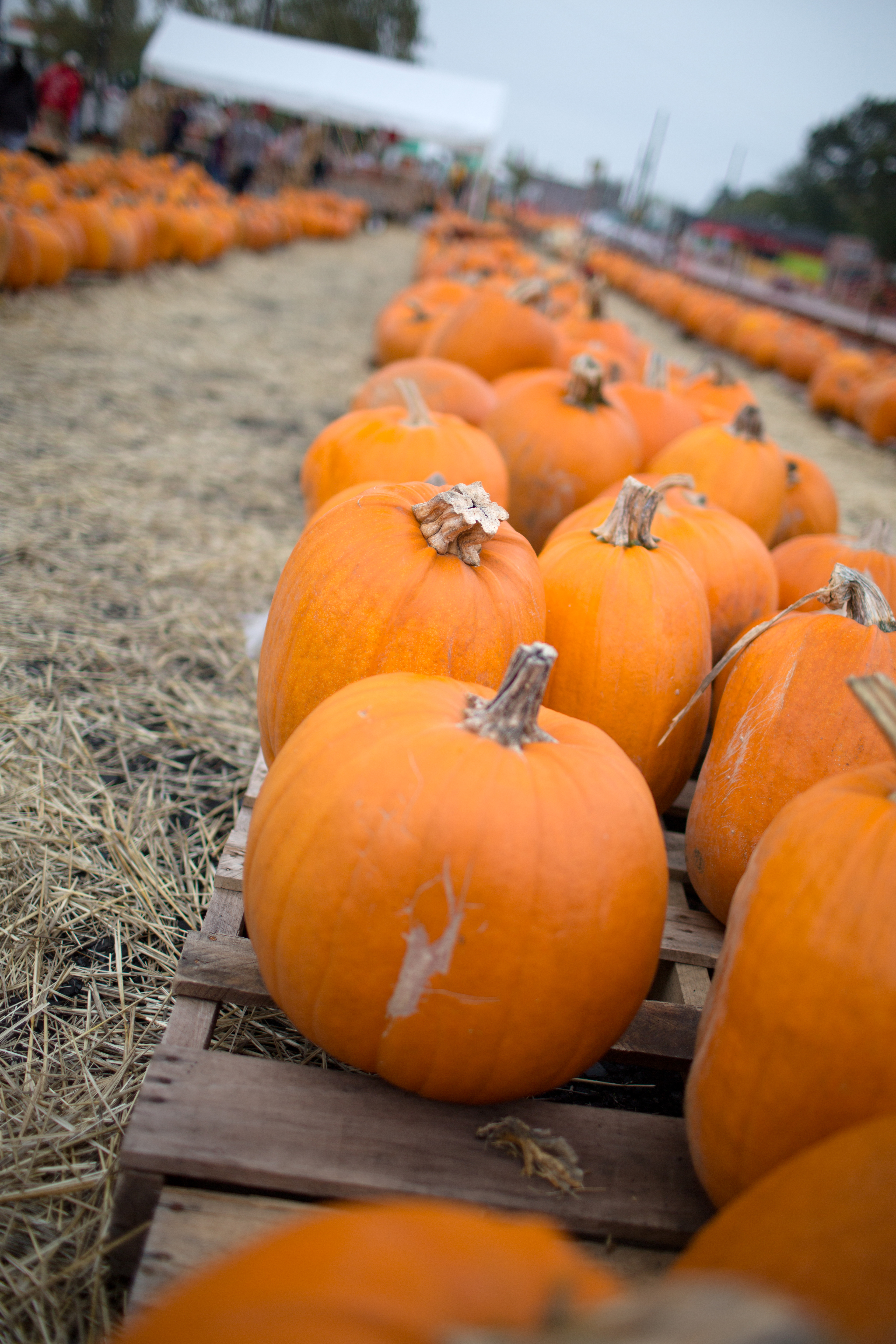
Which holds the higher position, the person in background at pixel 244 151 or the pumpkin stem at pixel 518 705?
the person in background at pixel 244 151

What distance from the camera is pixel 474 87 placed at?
2364cm

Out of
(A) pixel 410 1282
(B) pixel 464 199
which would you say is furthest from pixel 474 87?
(A) pixel 410 1282

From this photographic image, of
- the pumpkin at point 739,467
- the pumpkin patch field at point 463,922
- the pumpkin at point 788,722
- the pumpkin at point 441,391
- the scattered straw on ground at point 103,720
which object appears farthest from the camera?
the pumpkin at point 441,391

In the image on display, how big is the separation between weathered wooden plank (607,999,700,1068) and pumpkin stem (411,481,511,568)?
836 millimetres

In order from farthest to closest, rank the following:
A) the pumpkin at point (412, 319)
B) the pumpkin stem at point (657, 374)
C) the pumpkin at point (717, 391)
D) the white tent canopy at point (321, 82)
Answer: the white tent canopy at point (321, 82), the pumpkin at point (412, 319), the pumpkin at point (717, 391), the pumpkin stem at point (657, 374)

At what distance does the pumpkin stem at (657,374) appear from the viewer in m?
3.91

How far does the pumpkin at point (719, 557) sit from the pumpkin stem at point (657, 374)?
68.8 inches

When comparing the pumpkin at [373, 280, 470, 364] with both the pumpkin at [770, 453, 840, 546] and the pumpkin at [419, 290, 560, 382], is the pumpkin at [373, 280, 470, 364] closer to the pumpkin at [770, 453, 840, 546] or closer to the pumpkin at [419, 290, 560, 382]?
the pumpkin at [419, 290, 560, 382]

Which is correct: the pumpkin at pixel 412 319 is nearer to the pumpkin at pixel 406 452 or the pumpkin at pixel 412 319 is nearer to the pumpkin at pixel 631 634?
the pumpkin at pixel 406 452

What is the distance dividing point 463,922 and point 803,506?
2.67 metres

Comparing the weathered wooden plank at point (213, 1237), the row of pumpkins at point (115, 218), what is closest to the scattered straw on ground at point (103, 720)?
the weathered wooden plank at point (213, 1237)

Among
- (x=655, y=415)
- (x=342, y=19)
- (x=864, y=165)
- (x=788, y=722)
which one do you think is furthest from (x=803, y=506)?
(x=342, y=19)

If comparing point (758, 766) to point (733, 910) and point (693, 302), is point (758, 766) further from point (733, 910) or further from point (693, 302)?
point (693, 302)

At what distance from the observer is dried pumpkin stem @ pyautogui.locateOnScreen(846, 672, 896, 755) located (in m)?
1.03
